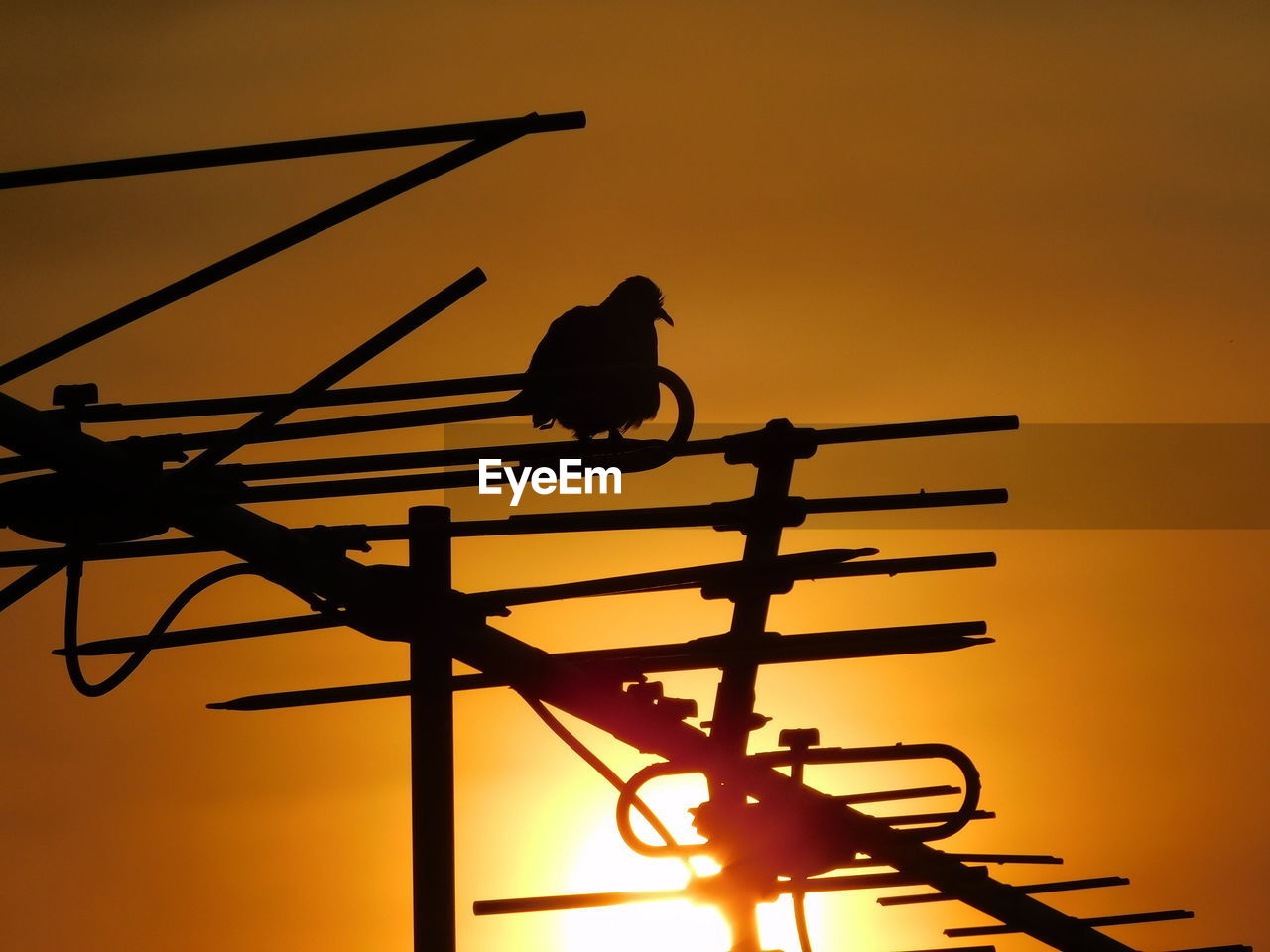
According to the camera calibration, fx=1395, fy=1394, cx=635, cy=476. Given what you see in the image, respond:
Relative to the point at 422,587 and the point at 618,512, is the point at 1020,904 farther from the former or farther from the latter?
the point at 422,587

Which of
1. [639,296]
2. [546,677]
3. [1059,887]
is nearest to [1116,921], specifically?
[1059,887]

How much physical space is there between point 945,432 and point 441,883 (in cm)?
221

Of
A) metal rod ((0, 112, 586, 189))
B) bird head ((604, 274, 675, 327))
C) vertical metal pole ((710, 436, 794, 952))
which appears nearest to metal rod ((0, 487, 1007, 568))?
vertical metal pole ((710, 436, 794, 952))

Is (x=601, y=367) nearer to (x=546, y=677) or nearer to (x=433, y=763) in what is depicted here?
(x=546, y=677)

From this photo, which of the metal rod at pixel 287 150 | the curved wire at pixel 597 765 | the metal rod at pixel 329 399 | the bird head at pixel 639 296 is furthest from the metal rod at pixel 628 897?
the bird head at pixel 639 296

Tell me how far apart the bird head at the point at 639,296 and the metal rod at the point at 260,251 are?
20.7 ft

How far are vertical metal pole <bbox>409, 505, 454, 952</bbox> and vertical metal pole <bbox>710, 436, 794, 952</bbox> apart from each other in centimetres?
93

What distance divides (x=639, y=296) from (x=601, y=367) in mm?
6663

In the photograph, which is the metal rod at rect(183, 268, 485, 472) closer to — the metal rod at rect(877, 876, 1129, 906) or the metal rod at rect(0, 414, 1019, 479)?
the metal rod at rect(0, 414, 1019, 479)

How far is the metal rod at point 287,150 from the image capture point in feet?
11.8

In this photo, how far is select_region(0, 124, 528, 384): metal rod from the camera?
147 inches

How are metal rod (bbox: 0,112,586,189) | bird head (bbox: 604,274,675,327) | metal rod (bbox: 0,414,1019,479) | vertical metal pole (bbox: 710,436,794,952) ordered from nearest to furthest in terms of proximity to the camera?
metal rod (bbox: 0,112,586,189), metal rod (bbox: 0,414,1019,479), vertical metal pole (bbox: 710,436,794,952), bird head (bbox: 604,274,675,327)

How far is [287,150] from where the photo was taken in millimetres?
3697

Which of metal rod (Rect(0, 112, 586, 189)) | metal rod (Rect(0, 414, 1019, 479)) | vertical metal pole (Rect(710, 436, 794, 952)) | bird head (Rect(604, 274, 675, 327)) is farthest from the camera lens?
bird head (Rect(604, 274, 675, 327))
